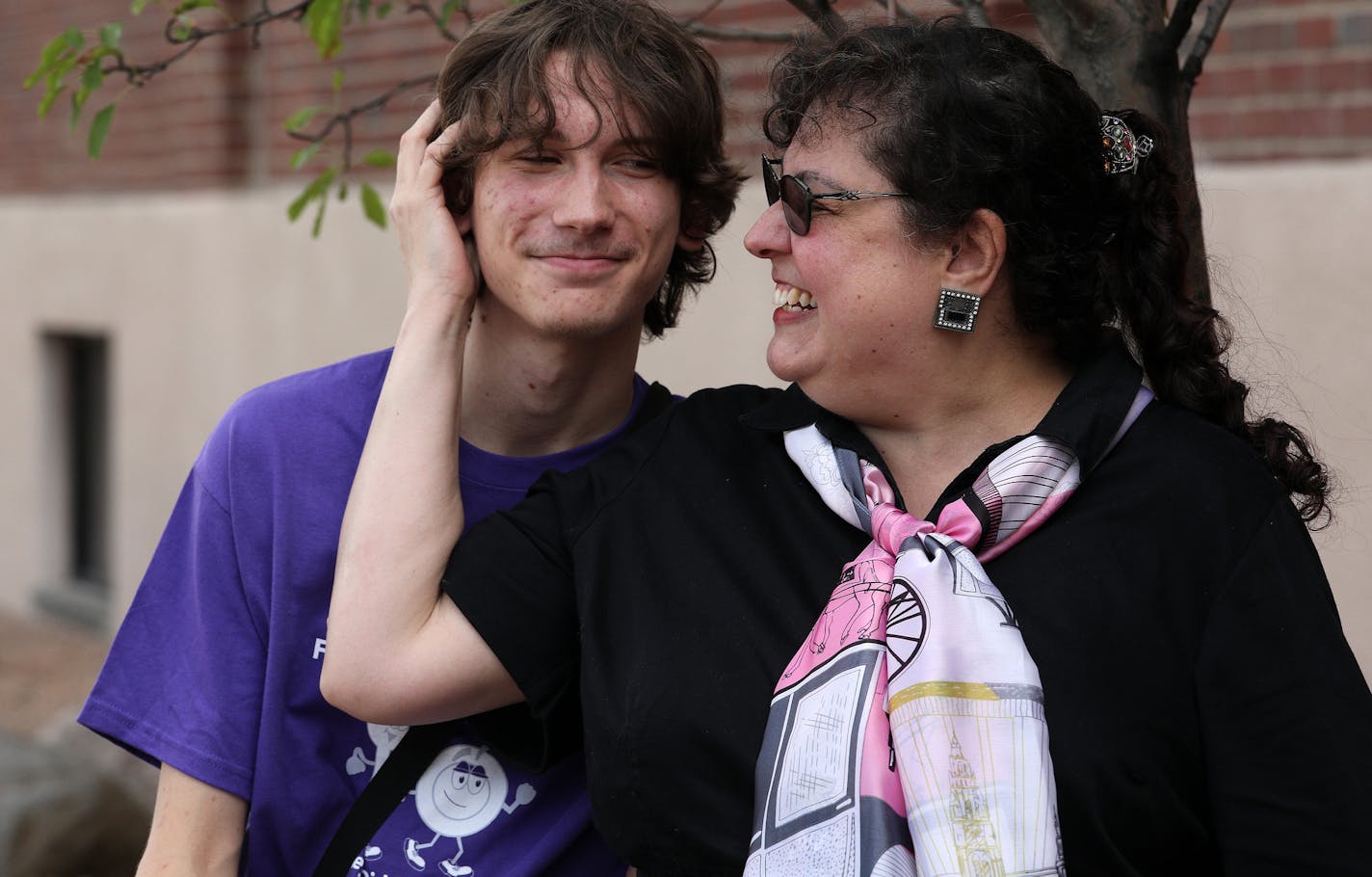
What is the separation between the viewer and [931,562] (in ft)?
6.31

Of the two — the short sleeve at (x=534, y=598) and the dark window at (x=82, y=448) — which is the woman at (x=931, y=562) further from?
the dark window at (x=82, y=448)

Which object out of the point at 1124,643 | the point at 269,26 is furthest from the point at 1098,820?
the point at 269,26

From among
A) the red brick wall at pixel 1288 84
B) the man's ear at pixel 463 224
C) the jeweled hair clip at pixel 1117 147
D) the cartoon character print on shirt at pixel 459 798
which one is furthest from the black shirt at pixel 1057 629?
the red brick wall at pixel 1288 84

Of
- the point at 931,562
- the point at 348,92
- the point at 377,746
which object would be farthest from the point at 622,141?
the point at 348,92

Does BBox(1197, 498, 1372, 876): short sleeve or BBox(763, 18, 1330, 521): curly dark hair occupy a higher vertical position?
BBox(763, 18, 1330, 521): curly dark hair

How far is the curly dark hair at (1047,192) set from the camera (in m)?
2.04

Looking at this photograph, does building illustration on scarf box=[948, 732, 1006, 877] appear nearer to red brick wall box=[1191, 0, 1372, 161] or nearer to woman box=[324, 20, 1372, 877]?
woman box=[324, 20, 1372, 877]

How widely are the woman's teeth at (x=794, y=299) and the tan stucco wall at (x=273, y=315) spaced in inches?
29.9

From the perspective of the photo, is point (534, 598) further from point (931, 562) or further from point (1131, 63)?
point (1131, 63)

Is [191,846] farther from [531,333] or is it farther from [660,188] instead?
[660,188]

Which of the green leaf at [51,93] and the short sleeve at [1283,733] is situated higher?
the green leaf at [51,93]

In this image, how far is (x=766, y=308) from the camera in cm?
493

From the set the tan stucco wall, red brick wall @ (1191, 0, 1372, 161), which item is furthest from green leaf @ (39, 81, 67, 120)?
red brick wall @ (1191, 0, 1372, 161)

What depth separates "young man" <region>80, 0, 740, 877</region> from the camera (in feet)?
7.66
